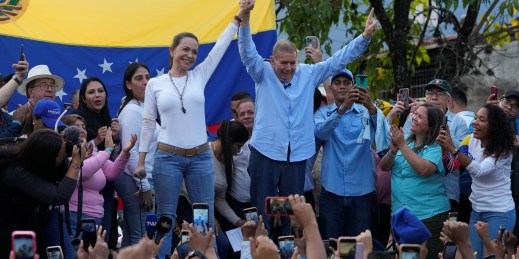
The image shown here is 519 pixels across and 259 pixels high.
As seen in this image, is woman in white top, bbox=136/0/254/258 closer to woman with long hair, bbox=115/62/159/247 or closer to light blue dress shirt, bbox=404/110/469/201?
woman with long hair, bbox=115/62/159/247

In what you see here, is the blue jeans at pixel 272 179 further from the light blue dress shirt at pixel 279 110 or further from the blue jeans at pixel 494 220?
the blue jeans at pixel 494 220

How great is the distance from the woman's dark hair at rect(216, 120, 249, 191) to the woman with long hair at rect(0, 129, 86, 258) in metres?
1.81

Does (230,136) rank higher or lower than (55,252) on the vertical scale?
higher

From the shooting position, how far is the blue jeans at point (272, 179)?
7.98 meters

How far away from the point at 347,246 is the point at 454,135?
4070 millimetres

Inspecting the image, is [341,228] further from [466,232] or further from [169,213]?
[466,232]

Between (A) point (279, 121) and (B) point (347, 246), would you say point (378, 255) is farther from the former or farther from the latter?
(A) point (279, 121)

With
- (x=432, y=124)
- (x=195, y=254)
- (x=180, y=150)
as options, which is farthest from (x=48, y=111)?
(x=432, y=124)

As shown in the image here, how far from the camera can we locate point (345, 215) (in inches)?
336

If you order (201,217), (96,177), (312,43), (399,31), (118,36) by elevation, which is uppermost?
(399,31)

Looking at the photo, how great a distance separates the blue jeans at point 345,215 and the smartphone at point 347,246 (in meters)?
3.06

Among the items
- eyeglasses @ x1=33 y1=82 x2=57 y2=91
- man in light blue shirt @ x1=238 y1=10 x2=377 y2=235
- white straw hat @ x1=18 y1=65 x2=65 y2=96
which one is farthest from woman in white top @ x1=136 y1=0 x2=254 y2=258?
white straw hat @ x1=18 y1=65 x2=65 y2=96

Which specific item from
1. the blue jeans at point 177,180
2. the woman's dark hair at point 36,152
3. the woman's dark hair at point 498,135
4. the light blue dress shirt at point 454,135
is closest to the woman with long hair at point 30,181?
the woman's dark hair at point 36,152

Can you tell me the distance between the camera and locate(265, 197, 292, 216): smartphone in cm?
619
